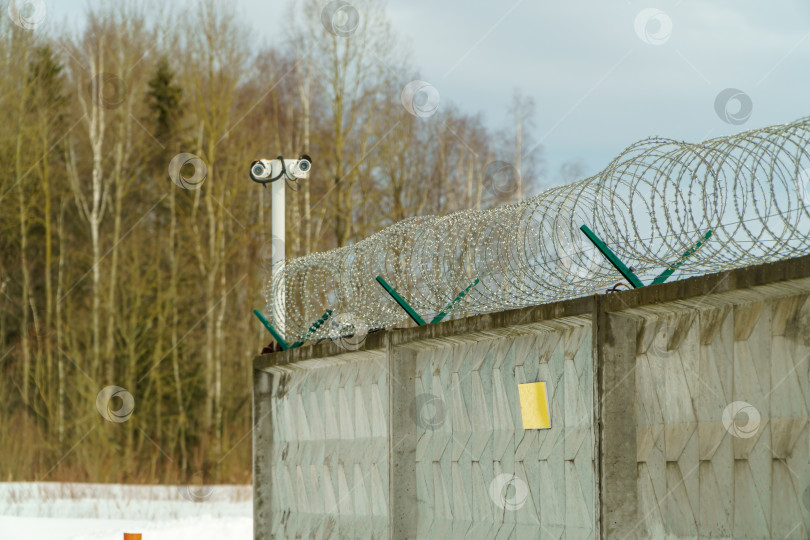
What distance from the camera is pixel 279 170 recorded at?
1527 cm

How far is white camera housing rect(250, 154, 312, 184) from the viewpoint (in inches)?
602

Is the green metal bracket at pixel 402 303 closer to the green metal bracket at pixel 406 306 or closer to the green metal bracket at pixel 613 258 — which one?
the green metal bracket at pixel 406 306

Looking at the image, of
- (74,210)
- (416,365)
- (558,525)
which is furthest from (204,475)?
(558,525)

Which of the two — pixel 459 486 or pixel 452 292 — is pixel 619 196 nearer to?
pixel 452 292

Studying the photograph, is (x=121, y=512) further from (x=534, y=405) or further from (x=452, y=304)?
(x=534, y=405)

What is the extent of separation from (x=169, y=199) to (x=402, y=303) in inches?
1145

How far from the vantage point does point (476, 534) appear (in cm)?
957

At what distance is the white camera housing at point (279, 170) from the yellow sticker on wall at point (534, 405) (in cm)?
690

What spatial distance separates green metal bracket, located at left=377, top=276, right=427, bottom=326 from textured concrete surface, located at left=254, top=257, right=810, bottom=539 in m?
0.20

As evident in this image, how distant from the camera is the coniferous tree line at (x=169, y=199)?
3450 centimetres

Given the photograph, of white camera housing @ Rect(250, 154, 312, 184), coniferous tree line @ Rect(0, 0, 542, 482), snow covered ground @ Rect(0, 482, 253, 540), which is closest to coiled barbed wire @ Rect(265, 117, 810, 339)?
white camera housing @ Rect(250, 154, 312, 184)

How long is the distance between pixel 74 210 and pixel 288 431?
86.5 feet

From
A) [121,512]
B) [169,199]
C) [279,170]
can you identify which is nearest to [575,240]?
[279,170]

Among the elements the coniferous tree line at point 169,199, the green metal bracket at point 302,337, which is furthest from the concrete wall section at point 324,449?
the coniferous tree line at point 169,199
